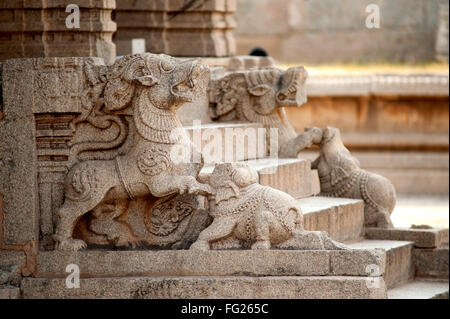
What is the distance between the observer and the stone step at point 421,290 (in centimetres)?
1002

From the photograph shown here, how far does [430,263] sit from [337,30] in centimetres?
1009

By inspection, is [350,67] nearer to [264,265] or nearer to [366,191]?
[366,191]

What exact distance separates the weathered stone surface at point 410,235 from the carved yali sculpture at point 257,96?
113 centimetres

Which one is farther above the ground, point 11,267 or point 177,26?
point 177,26

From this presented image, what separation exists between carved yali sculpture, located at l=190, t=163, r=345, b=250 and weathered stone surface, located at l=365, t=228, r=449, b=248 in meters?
2.43

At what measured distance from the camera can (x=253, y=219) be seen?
8.36 m

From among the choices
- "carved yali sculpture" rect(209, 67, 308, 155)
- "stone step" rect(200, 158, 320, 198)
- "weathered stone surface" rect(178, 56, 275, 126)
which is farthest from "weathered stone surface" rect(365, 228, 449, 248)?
"weathered stone surface" rect(178, 56, 275, 126)

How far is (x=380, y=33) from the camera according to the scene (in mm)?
20203

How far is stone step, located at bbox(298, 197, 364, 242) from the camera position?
9680 mm

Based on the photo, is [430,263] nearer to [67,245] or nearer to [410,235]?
[410,235]

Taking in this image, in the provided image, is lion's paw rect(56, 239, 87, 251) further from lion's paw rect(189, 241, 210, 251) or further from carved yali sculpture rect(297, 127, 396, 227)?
carved yali sculpture rect(297, 127, 396, 227)

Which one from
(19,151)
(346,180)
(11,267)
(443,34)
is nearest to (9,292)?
(11,267)

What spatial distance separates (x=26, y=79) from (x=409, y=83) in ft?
24.9
